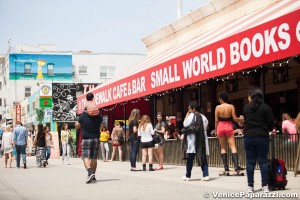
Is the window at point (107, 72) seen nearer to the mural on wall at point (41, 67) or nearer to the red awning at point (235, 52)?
the mural on wall at point (41, 67)

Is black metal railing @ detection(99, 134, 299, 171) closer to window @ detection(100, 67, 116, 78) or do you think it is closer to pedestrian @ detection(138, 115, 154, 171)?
pedestrian @ detection(138, 115, 154, 171)

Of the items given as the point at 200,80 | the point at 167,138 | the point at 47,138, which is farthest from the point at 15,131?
the point at 200,80

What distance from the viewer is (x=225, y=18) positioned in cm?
2133

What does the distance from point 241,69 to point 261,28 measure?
4.42 ft

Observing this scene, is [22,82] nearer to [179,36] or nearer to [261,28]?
[179,36]

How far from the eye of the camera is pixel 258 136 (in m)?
8.71

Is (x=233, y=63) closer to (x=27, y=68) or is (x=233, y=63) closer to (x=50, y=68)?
(x=50, y=68)

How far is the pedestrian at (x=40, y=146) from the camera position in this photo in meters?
20.7

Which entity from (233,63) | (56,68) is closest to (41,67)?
(56,68)

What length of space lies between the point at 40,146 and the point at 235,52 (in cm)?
992

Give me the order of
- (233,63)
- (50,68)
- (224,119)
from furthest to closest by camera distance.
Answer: (50,68) → (233,63) → (224,119)

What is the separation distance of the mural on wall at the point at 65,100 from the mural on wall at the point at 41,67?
23.2 meters

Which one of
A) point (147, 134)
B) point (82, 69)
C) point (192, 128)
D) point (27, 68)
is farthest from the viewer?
point (82, 69)

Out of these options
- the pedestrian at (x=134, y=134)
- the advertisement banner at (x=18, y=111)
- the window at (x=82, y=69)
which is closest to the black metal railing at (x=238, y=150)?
the pedestrian at (x=134, y=134)
